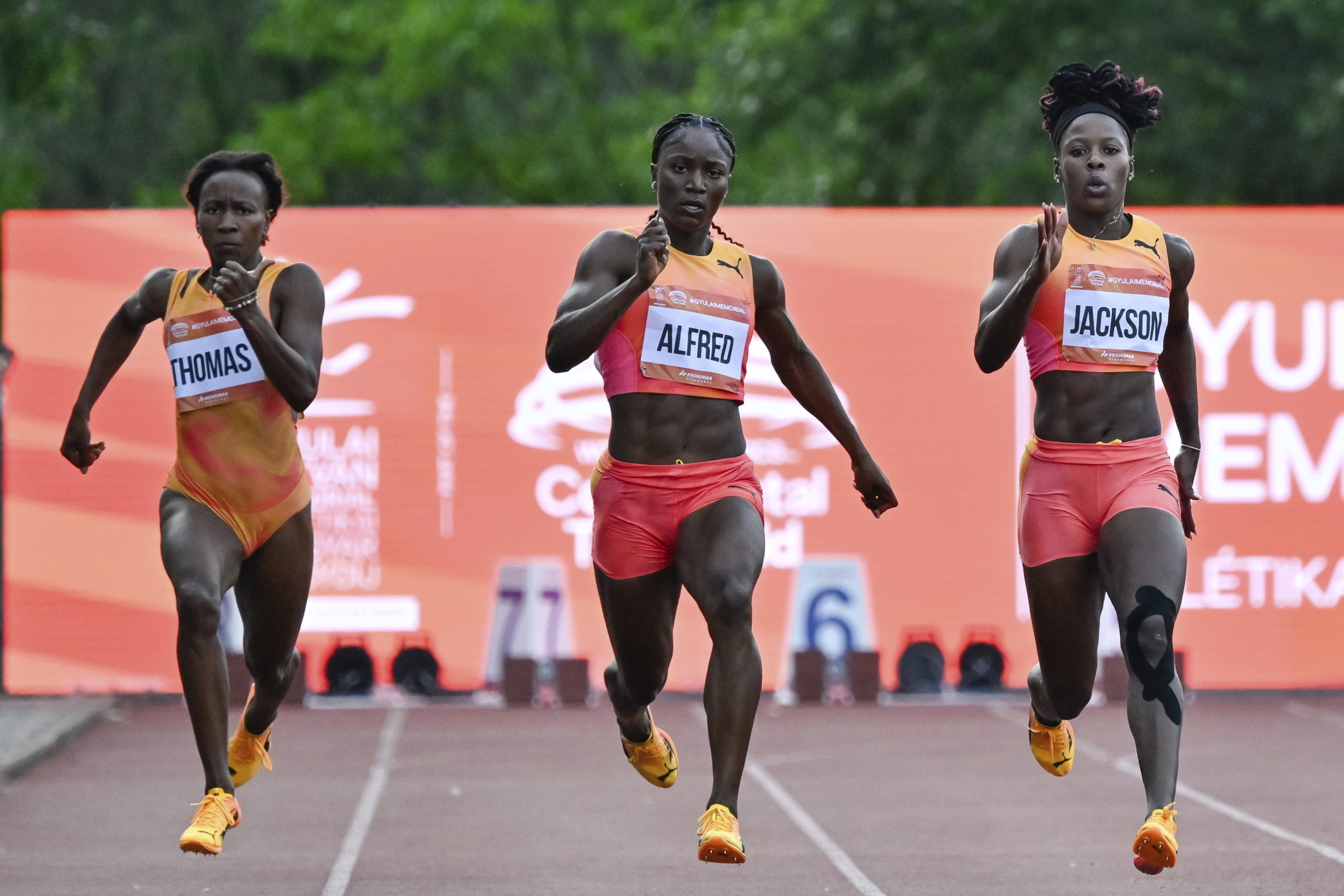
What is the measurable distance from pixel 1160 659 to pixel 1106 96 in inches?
71.2

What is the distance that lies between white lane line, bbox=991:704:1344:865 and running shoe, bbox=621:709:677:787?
6.85ft

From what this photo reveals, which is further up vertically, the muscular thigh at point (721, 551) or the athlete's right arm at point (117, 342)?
the athlete's right arm at point (117, 342)

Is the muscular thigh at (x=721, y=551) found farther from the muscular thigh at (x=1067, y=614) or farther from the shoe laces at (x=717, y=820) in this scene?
the muscular thigh at (x=1067, y=614)

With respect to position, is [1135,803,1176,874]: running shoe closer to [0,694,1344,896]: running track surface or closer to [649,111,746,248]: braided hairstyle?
A: [649,111,746,248]: braided hairstyle

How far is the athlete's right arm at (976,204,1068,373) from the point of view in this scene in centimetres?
634

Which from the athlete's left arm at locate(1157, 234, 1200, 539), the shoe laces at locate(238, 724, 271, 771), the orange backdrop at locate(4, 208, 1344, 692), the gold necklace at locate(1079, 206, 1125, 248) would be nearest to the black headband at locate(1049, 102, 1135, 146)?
the gold necklace at locate(1079, 206, 1125, 248)

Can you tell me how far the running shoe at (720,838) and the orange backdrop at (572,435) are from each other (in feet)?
30.1

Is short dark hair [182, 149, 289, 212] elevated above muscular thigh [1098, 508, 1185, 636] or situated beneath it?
elevated above

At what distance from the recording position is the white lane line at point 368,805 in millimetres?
9227

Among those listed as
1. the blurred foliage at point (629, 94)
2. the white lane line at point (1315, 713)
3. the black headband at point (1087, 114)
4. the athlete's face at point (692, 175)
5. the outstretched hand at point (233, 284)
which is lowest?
the white lane line at point (1315, 713)

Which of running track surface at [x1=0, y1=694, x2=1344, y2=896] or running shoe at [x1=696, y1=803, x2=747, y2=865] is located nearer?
running shoe at [x1=696, y1=803, x2=747, y2=865]

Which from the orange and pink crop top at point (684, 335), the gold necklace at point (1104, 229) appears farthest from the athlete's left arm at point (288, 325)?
the gold necklace at point (1104, 229)

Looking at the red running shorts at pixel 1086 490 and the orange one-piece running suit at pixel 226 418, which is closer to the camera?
the red running shorts at pixel 1086 490

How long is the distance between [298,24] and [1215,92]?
13.9m
